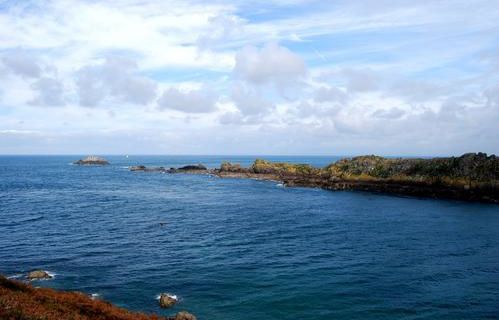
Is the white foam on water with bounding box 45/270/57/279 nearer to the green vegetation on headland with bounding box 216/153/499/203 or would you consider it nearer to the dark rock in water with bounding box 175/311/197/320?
the dark rock in water with bounding box 175/311/197/320

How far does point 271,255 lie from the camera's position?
167 feet

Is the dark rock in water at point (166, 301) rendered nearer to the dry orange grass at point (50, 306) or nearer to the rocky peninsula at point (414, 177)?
the dry orange grass at point (50, 306)

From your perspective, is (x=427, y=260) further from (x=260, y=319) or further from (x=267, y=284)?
(x=260, y=319)

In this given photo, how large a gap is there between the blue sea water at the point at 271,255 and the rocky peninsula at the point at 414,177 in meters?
11.9

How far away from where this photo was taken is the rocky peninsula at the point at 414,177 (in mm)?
100875

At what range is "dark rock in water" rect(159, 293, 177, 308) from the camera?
35516 millimetres

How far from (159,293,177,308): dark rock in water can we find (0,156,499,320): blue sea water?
605mm

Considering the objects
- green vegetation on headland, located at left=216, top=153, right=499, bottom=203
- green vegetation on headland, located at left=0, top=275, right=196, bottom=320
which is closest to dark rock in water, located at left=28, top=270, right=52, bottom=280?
green vegetation on headland, located at left=0, top=275, right=196, bottom=320

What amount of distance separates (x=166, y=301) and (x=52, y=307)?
9718mm

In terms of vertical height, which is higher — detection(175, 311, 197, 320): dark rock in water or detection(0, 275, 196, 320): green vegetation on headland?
detection(0, 275, 196, 320): green vegetation on headland

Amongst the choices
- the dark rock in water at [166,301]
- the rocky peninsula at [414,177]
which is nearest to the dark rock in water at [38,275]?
the dark rock in water at [166,301]

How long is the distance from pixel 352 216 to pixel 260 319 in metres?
49.2

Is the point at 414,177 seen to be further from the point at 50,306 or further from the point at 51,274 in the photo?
the point at 50,306

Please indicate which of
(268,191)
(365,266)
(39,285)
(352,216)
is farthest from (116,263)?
(268,191)
